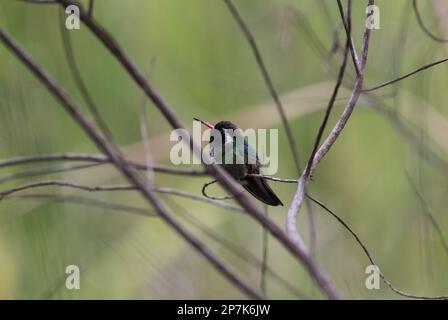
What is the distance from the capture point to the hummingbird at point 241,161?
3.86ft

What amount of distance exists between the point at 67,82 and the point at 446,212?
1.24 meters

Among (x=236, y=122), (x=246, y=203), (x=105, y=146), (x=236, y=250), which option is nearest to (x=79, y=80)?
(x=105, y=146)

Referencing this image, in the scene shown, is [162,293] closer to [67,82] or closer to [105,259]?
[105,259]

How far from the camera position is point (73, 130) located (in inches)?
87.5

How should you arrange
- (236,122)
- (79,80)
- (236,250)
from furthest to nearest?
1. (236,122)
2. (236,250)
3. (79,80)

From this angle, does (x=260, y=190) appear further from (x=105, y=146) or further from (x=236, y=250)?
(x=105, y=146)

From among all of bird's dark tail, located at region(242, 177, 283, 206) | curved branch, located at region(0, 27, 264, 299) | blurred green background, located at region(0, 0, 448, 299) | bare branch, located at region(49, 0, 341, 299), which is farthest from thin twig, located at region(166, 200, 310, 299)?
bare branch, located at region(49, 0, 341, 299)

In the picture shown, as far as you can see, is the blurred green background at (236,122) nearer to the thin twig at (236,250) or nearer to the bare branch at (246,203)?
the thin twig at (236,250)

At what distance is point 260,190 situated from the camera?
118cm

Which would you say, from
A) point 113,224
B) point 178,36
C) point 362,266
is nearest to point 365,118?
point 362,266

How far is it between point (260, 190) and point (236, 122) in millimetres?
822

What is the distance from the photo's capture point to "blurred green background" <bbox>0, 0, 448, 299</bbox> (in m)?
1.86

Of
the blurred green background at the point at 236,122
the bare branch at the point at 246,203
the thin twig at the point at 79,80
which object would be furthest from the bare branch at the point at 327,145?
the blurred green background at the point at 236,122

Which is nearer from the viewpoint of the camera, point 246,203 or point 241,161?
point 246,203
